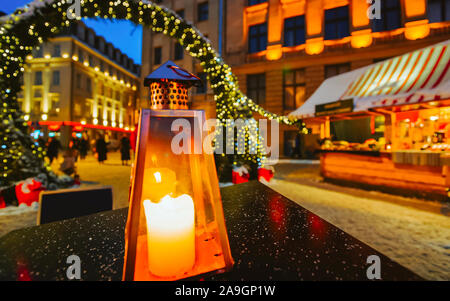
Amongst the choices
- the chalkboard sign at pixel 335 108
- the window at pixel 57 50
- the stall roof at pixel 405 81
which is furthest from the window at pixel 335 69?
the window at pixel 57 50

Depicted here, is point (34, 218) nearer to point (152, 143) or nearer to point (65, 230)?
point (65, 230)

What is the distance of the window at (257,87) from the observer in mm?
18188

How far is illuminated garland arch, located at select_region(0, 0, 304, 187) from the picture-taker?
374cm

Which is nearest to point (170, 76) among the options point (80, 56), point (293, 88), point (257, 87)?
point (293, 88)

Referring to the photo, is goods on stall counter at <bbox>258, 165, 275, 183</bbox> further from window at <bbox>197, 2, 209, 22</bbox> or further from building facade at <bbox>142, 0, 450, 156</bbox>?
window at <bbox>197, 2, 209, 22</bbox>

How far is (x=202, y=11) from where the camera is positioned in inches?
814


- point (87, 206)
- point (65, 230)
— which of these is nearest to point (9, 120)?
point (87, 206)

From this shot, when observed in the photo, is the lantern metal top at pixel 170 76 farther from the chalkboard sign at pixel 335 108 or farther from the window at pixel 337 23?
the window at pixel 337 23

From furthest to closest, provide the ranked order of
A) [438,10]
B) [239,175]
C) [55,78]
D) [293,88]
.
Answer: [55,78] → [293,88] → [438,10] → [239,175]

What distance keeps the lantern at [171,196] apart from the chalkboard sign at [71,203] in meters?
1.25

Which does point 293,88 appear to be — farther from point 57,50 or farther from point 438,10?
point 57,50

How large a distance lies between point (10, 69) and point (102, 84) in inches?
1400

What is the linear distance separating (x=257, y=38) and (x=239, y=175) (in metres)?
16.3
